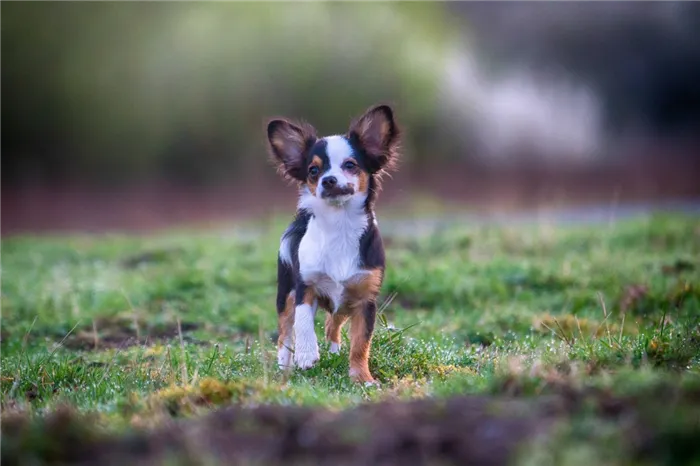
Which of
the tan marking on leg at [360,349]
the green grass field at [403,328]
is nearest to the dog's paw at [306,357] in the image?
the green grass field at [403,328]

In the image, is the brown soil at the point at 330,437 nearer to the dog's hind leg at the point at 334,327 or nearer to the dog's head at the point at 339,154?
the dog's head at the point at 339,154

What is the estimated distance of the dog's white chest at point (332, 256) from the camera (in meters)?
5.64

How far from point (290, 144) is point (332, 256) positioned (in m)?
1.01

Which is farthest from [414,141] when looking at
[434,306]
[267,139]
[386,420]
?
[386,420]

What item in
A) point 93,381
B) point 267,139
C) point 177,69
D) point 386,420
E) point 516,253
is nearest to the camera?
point 386,420

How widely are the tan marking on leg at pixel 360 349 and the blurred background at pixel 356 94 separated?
39.5 ft

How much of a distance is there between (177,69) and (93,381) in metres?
13.7

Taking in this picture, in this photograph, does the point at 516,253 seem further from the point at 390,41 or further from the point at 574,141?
the point at 390,41


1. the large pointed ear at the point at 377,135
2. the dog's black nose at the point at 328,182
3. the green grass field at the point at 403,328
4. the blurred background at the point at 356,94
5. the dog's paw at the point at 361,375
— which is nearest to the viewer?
the green grass field at the point at 403,328

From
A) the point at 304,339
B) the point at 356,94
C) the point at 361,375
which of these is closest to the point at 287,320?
the point at 304,339

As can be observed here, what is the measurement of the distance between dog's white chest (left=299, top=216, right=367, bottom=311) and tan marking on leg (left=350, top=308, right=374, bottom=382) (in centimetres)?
24

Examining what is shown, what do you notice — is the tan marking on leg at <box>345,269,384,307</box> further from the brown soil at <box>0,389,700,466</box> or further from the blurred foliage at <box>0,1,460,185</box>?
the blurred foliage at <box>0,1,460,185</box>

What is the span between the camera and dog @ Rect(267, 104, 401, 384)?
18.4 feet

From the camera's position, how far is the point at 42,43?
1708cm
